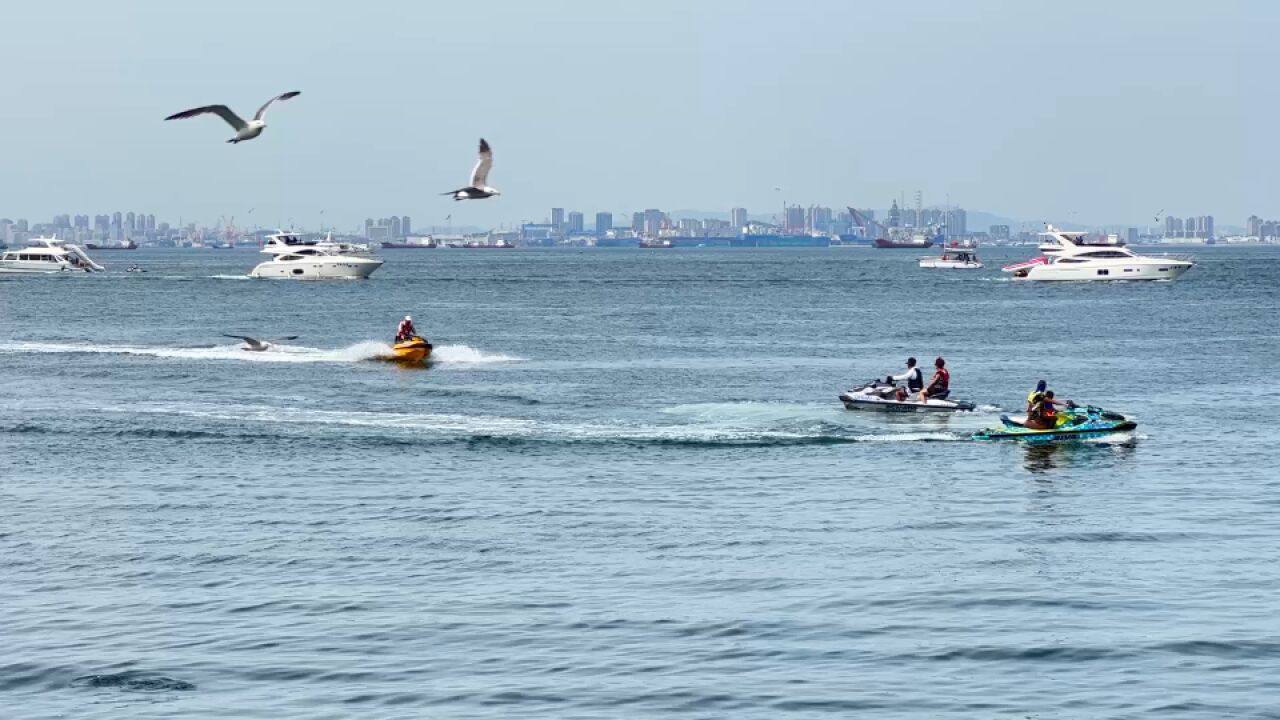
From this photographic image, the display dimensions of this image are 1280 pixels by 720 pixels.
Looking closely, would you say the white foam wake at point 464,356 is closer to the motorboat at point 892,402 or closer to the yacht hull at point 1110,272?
the motorboat at point 892,402

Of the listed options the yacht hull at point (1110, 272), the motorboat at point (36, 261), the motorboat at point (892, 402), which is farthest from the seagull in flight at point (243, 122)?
the motorboat at point (36, 261)

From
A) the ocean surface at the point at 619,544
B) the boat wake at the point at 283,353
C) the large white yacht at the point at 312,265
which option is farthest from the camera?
the large white yacht at the point at 312,265

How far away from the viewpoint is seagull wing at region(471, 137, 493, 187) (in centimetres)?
5872

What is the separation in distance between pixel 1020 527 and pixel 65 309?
99.7m

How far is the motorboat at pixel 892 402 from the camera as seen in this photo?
56406 mm

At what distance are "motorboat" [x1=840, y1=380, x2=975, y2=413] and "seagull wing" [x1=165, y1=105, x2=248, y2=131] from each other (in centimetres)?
2113

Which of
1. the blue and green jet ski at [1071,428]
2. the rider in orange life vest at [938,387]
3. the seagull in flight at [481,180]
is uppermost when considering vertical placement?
the seagull in flight at [481,180]

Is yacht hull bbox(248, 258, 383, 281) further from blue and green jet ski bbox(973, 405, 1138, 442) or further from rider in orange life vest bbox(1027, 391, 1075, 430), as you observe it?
rider in orange life vest bbox(1027, 391, 1075, 430)

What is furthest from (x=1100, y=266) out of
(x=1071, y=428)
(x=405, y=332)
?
(x=1071, y=428)

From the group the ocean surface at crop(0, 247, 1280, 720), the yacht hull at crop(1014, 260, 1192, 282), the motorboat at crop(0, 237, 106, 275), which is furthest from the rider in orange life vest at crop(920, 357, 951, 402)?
the motorboat at crop(0, 237, 106, 275)

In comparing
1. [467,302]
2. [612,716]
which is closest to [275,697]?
Result: [612,716]

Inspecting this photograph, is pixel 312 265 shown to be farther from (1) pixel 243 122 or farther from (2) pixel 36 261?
(1) pixel 243 122

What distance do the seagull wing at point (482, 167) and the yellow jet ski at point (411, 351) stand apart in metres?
17.4

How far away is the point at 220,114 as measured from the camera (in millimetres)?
44125
